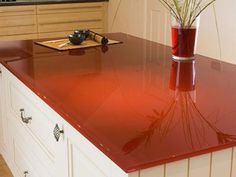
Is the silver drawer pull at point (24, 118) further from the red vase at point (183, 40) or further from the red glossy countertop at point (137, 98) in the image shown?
the red vase at point (183, 40)

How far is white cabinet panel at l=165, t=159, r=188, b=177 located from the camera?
1.01m

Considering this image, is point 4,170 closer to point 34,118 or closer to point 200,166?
point 34,118

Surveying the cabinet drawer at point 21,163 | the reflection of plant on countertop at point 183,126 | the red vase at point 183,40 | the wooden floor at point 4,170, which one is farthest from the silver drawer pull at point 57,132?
the wooden floor at point 4,170

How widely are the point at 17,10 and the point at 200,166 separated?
Answer: 3.67 meters

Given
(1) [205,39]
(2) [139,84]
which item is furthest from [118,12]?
(2) [139,84]

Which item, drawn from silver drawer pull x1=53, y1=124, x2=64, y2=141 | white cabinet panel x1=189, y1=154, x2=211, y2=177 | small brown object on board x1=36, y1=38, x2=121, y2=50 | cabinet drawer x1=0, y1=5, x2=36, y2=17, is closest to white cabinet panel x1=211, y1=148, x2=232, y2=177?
white cabinet panel x1=189, y1=154, x2=211, y2=177

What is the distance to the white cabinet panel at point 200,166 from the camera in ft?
3.42

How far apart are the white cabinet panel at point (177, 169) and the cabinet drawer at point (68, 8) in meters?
3.72

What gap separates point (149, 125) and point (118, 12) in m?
3.75

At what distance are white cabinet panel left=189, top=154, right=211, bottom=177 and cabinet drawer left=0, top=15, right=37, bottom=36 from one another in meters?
3.64

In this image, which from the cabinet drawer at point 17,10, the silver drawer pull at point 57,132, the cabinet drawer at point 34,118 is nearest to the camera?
the silver drawer pull at point 57,132

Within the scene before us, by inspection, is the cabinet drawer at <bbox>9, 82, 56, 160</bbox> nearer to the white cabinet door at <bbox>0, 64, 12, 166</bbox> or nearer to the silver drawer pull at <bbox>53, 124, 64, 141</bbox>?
the silver drawer pull at <bbox>53, 124, 64, 141</bbox>

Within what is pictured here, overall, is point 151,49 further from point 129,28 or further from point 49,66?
point 129,28

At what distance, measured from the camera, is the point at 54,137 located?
1497 millimetres
